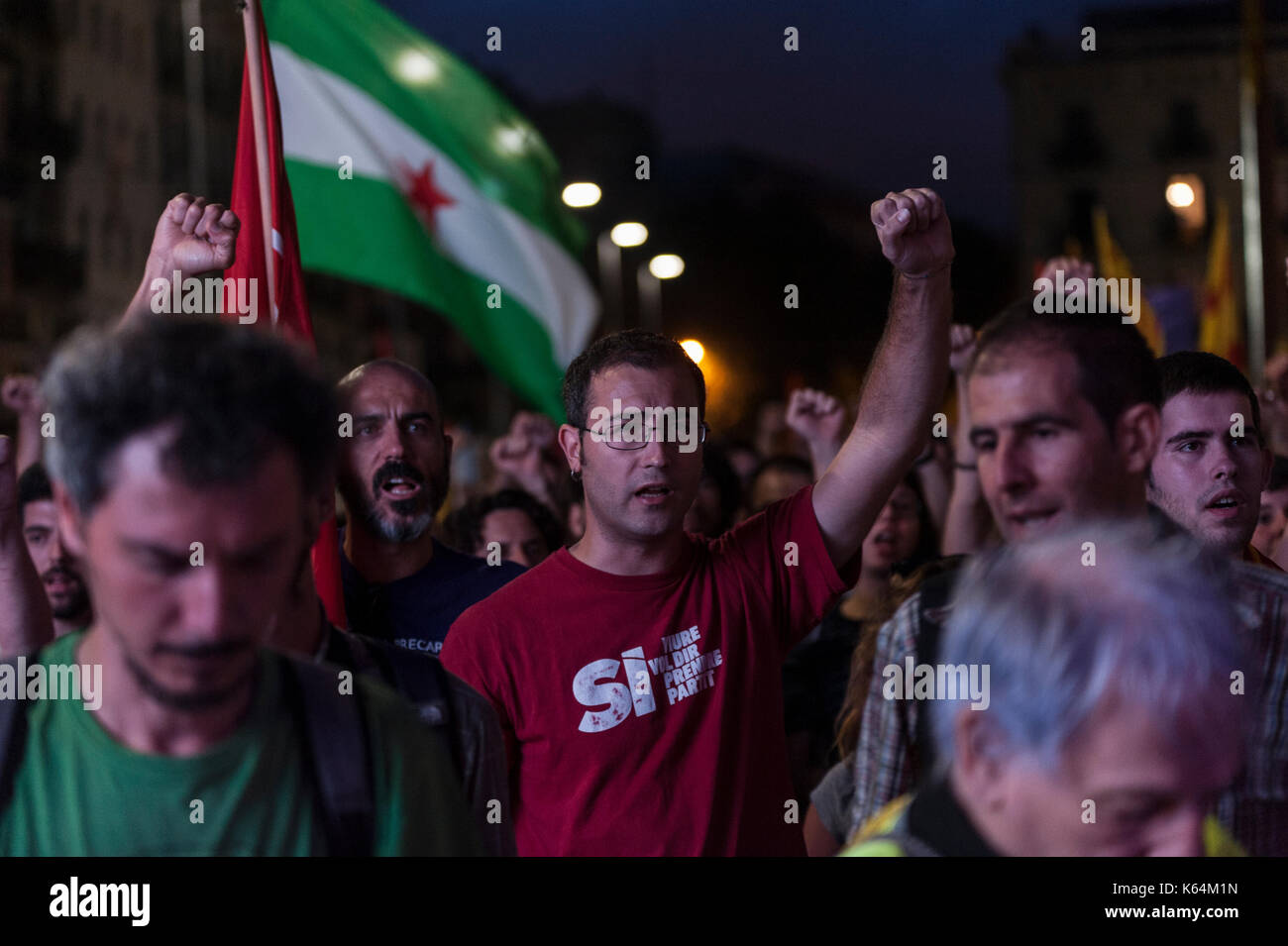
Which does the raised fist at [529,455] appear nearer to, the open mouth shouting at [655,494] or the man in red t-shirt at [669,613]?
the man in red t-shirt at [669,613]

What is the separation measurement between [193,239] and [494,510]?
2611 millimetres

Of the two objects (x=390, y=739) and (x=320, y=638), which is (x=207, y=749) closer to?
(x=390, y=739)

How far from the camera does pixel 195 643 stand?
67.9 inches

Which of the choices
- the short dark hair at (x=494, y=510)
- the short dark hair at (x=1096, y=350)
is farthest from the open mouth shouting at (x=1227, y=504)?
the short dark hair at (x=494, y=510)

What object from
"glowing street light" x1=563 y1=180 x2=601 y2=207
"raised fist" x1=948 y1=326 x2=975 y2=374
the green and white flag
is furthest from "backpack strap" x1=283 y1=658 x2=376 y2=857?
"glowing street light" x1=563 y1=180 x2=601 y2=207

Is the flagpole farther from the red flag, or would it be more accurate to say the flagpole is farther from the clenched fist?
the clenched fist

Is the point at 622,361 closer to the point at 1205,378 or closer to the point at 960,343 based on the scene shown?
the point at 1205,378

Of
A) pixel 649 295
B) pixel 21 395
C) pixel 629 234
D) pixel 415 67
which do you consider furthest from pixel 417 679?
pixel 649 295

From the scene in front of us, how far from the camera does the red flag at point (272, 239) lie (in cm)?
365

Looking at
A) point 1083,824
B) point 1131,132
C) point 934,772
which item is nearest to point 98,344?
point 934,772

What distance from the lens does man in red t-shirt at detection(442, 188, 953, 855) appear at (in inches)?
121

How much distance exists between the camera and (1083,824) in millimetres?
1688

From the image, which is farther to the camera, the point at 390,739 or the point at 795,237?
the point at 795,237

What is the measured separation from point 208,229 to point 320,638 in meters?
0.95
